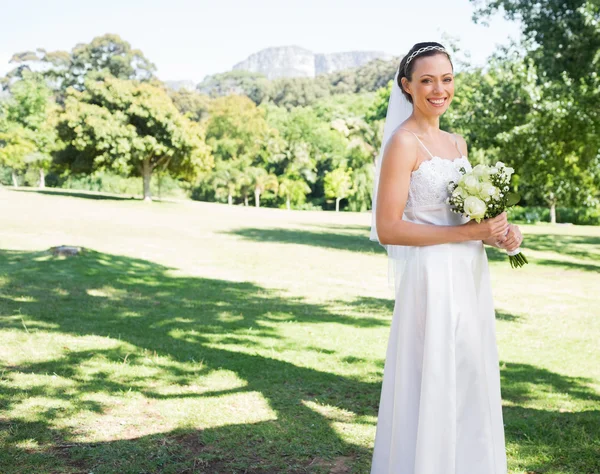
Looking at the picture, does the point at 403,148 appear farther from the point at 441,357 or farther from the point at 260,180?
the point at 260,180

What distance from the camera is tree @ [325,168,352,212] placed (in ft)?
200

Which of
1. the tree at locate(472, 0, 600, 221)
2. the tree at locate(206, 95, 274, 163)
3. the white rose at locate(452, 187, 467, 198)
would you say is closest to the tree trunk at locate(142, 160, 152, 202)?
the tree at locate(206, 95, 274, 163)

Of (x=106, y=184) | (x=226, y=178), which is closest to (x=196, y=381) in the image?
(x=226, y=178)

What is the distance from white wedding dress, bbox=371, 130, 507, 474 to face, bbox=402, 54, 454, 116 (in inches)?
10.7

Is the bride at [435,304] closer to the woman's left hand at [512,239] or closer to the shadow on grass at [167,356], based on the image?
the woman's left hand at [512,239]

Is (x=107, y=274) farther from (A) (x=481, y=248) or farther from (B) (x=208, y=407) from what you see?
(A) (x=481, y=248)

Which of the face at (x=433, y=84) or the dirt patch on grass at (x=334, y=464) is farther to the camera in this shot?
the dirt patch on grass at (x=334, y=464)

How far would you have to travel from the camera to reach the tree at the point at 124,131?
37.3 metres

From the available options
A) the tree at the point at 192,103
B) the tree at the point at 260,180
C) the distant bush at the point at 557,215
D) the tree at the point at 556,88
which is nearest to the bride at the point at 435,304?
the tree at the point at 556,88

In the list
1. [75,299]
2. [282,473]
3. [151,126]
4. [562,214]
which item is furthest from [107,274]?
[562,214]

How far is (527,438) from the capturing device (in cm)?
491

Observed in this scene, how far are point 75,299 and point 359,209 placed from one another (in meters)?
50.0

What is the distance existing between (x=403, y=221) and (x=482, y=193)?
0.40m

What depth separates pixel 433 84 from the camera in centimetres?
312
